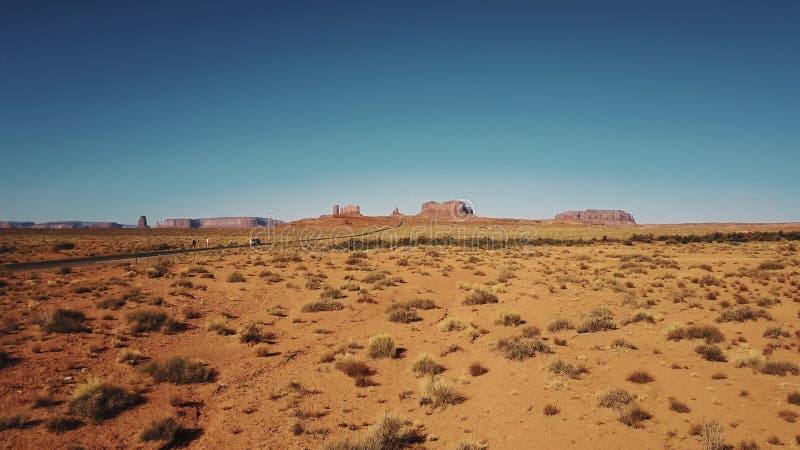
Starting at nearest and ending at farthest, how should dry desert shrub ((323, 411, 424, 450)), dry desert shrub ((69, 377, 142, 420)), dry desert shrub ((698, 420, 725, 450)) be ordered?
dry desert shrub ((698, 420, 725, 450)), dry desert shrub ((323, 411, 424, 450)), dry desert shrub ((69, 377, 142, 420))

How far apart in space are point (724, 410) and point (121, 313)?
57.8 ft

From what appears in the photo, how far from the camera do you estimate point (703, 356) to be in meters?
10.3

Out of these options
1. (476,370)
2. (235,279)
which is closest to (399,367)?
(476,370)

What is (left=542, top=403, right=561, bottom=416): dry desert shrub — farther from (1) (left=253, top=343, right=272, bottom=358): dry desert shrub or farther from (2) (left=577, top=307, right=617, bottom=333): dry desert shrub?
(1) (left=253, top=343, right=272, bottom=358): dry desert shrub

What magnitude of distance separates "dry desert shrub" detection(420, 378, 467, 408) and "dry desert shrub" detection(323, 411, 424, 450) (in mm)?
1023

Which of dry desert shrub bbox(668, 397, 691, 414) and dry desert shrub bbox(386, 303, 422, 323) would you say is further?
dry desert shrub bbox(386, 303, 422, 323)

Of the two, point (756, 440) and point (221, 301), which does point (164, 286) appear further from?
point (756, 440)

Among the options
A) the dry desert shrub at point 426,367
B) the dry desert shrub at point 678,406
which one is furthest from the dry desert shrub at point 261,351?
the dry desert shrub at point 678,406

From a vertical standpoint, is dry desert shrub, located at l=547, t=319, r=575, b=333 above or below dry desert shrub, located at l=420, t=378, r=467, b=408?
above

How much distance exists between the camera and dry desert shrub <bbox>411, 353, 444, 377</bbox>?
10570mm

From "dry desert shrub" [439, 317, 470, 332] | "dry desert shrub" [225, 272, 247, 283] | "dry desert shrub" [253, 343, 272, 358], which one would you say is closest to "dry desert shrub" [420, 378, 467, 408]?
"dry desert shrub" [253, 343, 272, 358]

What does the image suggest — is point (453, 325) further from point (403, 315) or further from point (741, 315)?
point (741, 315)

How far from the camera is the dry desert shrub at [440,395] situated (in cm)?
865

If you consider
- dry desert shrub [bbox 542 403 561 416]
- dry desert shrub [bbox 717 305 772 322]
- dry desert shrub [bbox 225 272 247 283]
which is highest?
dry desert shrub [bbox 225 272 247 283]
